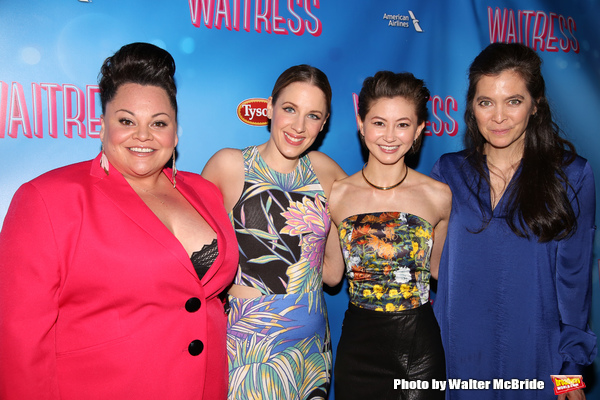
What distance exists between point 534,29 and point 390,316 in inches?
97.4

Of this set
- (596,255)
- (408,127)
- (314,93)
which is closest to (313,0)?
(314,93)

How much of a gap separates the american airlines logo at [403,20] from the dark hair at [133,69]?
1.73 metres

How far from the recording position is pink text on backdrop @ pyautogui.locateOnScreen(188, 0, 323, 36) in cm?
248

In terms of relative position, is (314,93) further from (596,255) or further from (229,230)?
(596,255)

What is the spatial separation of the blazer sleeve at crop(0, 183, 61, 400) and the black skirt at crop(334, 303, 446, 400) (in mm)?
1265

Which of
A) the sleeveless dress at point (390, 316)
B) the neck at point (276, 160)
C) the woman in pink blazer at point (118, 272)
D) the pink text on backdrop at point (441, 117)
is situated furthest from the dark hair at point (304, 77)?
the pink text on backdrop at point (441, 117)

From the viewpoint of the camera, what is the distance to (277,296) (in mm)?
1962

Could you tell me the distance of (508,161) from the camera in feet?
7.17

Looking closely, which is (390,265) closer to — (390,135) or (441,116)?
(390,135)

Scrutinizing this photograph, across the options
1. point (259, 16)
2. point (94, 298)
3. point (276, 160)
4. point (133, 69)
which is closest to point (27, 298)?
point (94, 298)

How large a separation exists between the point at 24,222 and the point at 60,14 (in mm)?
1443

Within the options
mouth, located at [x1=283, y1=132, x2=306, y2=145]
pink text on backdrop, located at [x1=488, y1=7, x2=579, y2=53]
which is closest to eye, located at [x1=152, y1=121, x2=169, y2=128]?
mouth, located at [x1=283, y1=132, x2=306, y2=145]

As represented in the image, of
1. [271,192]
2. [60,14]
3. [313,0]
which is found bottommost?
[271,192]

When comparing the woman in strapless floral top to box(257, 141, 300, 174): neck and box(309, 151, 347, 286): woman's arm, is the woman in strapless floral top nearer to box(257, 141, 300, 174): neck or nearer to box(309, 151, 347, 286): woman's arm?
box(309, 151, 347, 286): woman's arm
